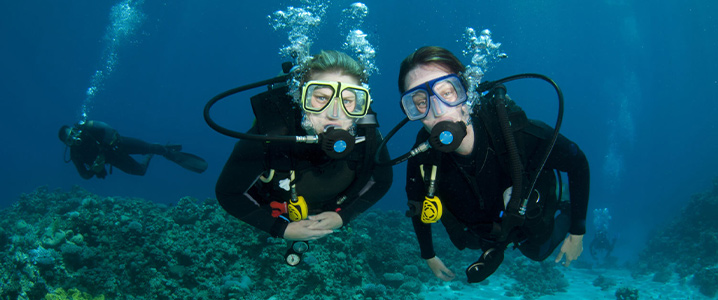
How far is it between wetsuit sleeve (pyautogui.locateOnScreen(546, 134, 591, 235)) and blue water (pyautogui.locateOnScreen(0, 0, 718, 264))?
36.8 meters

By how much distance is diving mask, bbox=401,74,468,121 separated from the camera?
2732mm

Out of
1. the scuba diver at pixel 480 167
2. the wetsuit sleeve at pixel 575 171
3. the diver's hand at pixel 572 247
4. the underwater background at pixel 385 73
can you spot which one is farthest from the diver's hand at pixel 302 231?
the underwater background at pixel 385 73

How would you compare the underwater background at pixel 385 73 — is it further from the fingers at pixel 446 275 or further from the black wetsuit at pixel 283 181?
the black wetsuit at pixel 283 181

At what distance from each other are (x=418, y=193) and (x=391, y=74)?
102772mm

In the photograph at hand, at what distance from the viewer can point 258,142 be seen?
9.40 feet

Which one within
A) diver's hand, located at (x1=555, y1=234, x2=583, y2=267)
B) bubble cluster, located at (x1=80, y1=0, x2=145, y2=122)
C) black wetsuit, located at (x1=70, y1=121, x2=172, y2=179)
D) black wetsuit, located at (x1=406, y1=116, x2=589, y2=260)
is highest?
bubble cluster, located at (x1=80, y1=0, x2=145, y2=122)

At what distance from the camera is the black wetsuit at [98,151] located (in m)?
10.6

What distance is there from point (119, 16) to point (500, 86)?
94.9 metres

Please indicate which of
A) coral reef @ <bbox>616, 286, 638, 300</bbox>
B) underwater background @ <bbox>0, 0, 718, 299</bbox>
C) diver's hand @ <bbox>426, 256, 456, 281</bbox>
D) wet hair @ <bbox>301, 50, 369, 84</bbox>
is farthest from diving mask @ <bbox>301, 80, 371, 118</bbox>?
underwater background @ <bbox>0, 0, 718, 299</bbox>

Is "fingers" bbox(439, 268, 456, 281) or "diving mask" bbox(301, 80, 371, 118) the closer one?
"diving mask" bbox(301, 80, 371, 118)

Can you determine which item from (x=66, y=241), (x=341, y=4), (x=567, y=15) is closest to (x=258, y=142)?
(x=66, y=241)

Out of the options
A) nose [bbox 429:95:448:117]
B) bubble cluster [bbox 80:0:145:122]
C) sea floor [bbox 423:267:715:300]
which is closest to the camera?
nose [bbox 429:95:448:117]

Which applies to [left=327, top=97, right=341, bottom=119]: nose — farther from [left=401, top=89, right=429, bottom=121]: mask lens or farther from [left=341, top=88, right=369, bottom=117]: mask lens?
[left=401, top=89, right=429, bottom=121]: mask lens

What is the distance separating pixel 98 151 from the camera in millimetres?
11109
